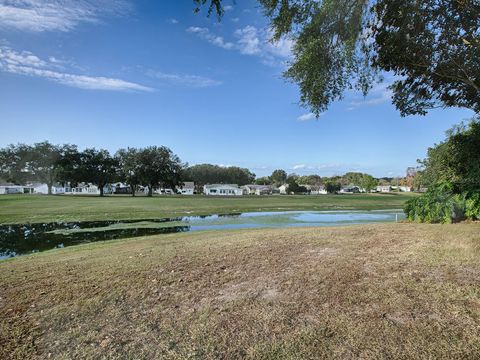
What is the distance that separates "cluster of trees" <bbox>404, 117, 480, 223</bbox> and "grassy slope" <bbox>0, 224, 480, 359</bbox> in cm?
386

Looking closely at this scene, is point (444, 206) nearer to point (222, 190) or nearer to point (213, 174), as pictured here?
point (222, 190)

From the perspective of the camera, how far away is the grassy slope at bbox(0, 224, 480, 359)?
11.2 ft

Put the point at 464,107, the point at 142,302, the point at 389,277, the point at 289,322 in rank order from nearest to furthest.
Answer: the point at 289,322
the point at 142,302
the point at 389,277
the point at 464,107

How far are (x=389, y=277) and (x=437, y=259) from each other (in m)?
1.43

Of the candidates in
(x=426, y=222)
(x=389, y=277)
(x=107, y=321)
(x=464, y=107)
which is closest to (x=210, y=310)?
(x=107, y=321)

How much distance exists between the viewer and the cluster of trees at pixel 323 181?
128 m

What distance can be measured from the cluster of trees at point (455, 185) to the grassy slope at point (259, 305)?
3856 millimetres

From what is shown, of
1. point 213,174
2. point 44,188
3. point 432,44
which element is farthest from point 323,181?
point 432,44

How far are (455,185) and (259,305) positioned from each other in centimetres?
1069

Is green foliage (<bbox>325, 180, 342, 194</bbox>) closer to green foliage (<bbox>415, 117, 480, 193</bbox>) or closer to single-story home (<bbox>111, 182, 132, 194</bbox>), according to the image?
single-story home (<bbox>111, 182, 132, 194</bbox>)

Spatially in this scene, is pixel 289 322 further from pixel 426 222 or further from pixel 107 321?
pixel 426 222

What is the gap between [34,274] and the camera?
6.80 m

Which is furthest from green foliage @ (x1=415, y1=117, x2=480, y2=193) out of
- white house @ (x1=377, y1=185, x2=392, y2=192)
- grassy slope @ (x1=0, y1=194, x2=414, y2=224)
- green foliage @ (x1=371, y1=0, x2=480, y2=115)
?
white house @ (x1=377, y1=185, x2=392, y2=192)

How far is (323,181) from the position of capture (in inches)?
6147
